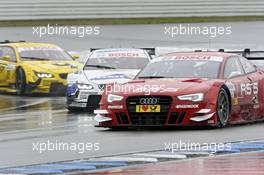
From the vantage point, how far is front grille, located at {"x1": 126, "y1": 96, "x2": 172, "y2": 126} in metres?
13.8

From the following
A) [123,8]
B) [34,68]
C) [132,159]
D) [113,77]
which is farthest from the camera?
[123,8]

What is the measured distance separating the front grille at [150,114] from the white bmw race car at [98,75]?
3.68 m

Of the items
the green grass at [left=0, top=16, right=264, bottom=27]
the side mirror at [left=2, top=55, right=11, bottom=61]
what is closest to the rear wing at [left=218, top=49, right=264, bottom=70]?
the side mirror at [left=2, top=55, right=11, bottom=61]

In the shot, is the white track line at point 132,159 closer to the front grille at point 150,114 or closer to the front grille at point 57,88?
the front grille at point 150,114

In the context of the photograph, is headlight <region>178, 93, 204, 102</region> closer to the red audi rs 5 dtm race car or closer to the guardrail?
the red audi rs 5 dtm race car

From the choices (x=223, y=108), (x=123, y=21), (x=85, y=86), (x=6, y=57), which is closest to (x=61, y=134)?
(x=223, y=108)

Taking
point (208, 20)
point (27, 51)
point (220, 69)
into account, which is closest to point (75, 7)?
point (208, 20)

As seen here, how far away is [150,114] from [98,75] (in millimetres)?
4681

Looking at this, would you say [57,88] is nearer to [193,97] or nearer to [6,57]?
[6,57]

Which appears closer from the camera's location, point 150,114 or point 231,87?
point 150,114

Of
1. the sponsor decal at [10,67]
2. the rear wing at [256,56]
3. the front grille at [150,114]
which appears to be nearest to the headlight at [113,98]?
the front grille at [150,114]

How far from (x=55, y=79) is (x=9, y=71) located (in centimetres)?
171

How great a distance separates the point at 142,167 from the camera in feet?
32.5

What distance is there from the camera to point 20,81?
22.9 m
